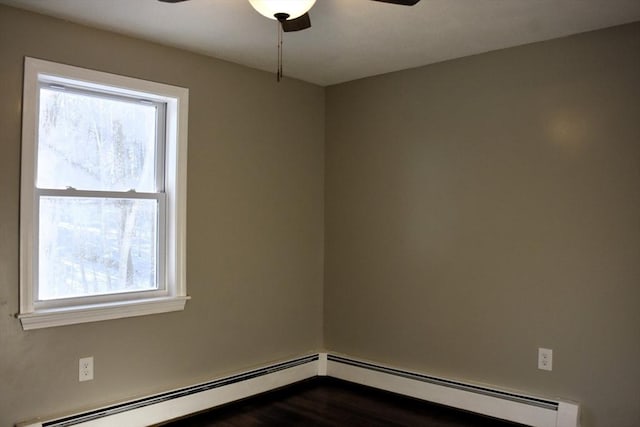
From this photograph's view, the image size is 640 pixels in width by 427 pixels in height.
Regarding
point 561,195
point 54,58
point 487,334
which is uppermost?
point 54,58

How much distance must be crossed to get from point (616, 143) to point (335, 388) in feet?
8.40

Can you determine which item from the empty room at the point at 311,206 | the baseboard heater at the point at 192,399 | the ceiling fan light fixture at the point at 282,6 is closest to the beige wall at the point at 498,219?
the empty room at the point at 311,206

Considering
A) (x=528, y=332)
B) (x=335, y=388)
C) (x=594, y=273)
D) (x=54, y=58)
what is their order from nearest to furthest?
(x=54, y=58), (x=594, y=273), (x=528, y=332), (x=335, y=388)

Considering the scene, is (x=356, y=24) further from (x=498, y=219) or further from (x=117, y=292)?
(x=117, y=292)

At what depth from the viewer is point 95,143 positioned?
3.14m

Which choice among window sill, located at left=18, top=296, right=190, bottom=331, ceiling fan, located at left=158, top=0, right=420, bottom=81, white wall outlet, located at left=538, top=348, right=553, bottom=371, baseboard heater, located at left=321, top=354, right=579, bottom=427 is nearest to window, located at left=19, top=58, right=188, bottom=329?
window sill, located at left=18, top=296, right=190, bottom=331

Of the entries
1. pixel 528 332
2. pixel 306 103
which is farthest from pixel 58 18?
pixel 528 332

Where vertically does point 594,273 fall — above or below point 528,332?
above

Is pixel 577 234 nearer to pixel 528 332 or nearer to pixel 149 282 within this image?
pixel 528 332

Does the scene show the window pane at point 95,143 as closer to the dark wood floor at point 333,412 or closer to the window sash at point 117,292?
the window sash at point 117,292

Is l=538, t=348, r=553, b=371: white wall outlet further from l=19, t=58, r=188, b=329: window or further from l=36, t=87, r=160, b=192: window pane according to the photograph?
l=36, t=87, r=160, b=192: window pane

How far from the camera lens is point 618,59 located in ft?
9.79

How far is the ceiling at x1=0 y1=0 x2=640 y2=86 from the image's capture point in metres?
2.68

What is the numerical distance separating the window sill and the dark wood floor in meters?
0.73
